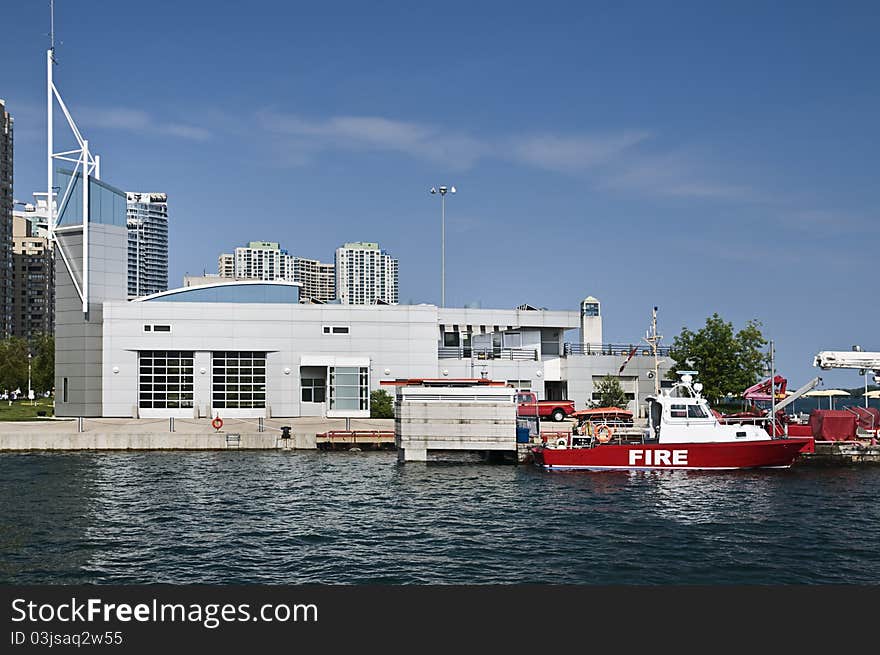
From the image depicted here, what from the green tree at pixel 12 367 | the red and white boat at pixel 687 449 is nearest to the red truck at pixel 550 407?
the red and white boat at pixel 687 449

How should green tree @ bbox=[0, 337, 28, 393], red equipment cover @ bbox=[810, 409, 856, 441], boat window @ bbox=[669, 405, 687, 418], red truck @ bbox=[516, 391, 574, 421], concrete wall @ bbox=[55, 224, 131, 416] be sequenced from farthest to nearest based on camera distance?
green tree @ bbox=[0, 337, 28, 393], concrete wall @ bbox=[55, 224, 131, 416], red truck @ bbox=[516, 391, 574, 421], red equipment cover @ bbox=[810, 409, 856, 441], boat window @ bbox=[669, 405, 687, 418]

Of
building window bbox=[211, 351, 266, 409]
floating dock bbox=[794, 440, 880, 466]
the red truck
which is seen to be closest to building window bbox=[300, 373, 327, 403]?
building window bbox=[211, 351, 266, 409]

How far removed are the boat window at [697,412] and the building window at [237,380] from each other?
1530 inches

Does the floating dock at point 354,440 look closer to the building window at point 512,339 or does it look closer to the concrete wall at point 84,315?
the concrete wall at point 84,315

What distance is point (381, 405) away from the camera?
73875 mm

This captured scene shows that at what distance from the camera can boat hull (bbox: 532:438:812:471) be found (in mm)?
47156

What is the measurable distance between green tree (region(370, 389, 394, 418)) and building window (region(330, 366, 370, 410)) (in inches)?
31.0

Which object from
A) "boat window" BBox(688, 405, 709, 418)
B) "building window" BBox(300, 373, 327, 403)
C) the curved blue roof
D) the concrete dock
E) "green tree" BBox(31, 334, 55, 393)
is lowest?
the concrete dock

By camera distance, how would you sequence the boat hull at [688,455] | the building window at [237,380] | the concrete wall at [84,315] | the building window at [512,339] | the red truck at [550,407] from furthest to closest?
the building window at [512,339], the building window at [237,380], the concrete wall at [84,315], the red truck at [550,407], the boat hull at [688,455]

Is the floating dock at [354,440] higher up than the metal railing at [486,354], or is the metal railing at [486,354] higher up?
the metal railing at [486,354]

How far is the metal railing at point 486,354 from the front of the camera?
8188 centimetres

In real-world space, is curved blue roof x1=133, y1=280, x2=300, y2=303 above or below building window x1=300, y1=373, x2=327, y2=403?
above

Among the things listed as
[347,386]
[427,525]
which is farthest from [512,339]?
[427,525]

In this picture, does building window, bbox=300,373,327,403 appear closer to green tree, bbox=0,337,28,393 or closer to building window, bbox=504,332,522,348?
building window, bbox=504,332,522,348
